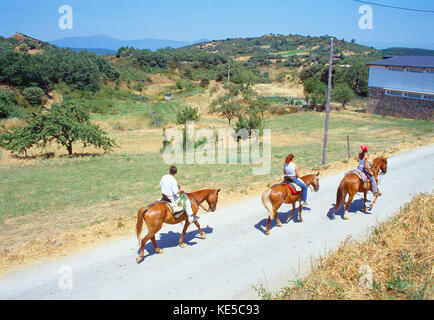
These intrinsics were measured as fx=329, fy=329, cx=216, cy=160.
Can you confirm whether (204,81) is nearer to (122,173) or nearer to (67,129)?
(67,129)

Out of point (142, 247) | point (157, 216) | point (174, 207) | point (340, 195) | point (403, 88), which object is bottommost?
point (142, 247)

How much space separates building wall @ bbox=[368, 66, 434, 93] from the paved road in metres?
32.0

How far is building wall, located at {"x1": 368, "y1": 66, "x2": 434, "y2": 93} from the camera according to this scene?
120 feet

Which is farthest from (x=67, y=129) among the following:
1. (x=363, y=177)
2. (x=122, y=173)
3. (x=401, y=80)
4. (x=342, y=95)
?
(x=342, y=95)

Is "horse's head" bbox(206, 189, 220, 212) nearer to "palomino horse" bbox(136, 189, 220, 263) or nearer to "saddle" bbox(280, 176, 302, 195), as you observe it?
"palomino horse" bbox(136, 189, 220, 263)

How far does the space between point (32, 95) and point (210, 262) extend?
58.3m

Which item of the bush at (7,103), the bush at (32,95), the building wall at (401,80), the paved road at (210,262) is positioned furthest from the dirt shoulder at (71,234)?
the bush at (32,95)

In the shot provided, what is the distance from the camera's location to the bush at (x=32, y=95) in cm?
5525

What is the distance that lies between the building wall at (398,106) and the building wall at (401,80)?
3.48ft

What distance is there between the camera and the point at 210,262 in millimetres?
7703

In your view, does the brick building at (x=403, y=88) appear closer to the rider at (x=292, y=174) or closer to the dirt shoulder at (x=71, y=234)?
the dirt shoulder at (x=71, y=234)

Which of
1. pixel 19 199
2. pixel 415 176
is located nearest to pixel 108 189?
pixel 19 199

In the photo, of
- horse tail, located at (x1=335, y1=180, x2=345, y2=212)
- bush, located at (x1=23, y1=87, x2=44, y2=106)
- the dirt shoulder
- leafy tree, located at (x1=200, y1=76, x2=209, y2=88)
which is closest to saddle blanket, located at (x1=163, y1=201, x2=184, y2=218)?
the dirt shoulder
